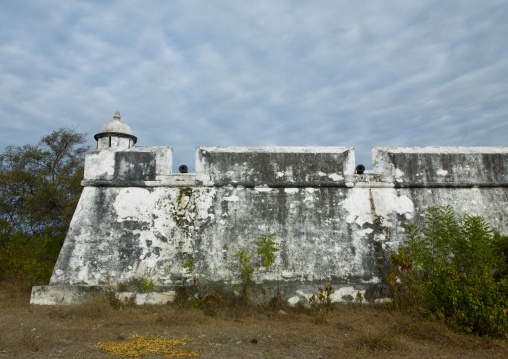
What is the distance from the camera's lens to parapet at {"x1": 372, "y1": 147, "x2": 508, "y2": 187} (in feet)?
27.0

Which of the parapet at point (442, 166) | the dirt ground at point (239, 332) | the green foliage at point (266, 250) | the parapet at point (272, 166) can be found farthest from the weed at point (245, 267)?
the parapet at point (442, 166)

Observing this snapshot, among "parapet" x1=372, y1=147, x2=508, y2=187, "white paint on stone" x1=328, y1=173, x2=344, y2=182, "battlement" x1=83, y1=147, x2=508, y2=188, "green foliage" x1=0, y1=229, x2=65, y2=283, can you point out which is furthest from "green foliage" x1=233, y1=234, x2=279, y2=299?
"green foliage" x1=0, y1=229, x2=65, y2=283

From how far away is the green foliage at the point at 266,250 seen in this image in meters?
7.11

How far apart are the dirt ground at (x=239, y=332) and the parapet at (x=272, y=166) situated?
2.62 meters

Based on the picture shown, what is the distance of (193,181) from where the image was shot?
8062mm

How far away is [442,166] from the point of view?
27.3ft

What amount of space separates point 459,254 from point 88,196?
7.41 m

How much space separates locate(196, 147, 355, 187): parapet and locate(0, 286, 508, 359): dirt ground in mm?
2623

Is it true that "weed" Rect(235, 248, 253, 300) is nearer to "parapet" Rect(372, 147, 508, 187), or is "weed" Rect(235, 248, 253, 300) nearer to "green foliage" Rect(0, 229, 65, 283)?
"parapet" Rect(372, 147, 508, 187)

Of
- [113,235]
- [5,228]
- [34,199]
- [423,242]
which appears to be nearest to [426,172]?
[423,242]

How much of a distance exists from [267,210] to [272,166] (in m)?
0.98

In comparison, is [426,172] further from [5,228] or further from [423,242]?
[5,228]

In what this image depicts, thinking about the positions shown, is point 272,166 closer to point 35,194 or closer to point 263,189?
point 263,189

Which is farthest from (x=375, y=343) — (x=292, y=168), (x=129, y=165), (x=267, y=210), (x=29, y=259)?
(x=29, y=259)
